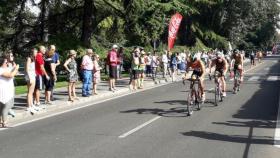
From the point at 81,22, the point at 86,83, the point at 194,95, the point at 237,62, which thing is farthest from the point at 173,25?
the point at 194,95

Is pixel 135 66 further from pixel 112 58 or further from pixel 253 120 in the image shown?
pixel 253 120

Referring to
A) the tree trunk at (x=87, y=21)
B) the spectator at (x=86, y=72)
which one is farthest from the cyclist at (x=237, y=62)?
the tree trunk at (x=87, y=21)

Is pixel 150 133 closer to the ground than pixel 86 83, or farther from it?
closer to the ground

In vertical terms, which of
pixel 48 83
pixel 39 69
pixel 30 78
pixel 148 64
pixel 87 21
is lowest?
pixel 48 83

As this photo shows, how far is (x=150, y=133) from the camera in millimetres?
10977

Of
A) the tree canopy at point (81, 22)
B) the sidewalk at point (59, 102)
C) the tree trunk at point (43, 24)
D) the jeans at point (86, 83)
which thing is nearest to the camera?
the sidewalk at point (59, 102)

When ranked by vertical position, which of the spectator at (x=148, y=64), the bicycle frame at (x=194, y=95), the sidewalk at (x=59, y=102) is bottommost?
the sidewalk at (x=59, y=102)

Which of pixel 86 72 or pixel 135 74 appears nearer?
pixel 86 72

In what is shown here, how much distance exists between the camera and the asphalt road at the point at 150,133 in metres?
8.96

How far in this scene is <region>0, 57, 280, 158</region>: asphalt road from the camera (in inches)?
353

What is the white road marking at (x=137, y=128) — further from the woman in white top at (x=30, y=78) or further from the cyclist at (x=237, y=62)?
the cyclist at (x=237, y=62)

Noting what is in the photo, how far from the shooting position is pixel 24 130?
37.9 ft

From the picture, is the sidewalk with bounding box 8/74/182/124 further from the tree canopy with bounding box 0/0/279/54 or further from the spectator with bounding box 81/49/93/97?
the tree canopy with bounding box 0/0/279/54

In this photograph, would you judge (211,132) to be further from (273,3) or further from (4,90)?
(273,3)
